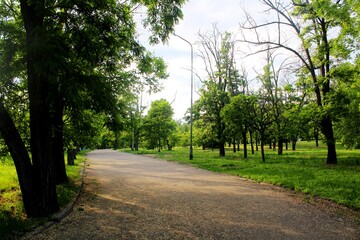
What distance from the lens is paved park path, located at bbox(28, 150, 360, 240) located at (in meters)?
5.11

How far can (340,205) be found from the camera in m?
7.24

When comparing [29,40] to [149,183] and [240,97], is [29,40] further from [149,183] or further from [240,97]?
[240,97]

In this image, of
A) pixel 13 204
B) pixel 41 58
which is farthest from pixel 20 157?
pixel 41 58

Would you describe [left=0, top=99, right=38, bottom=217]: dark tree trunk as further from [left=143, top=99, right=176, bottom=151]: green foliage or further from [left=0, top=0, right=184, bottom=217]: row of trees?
[left=143, top=99, right=176, bottom=151]: green foliage

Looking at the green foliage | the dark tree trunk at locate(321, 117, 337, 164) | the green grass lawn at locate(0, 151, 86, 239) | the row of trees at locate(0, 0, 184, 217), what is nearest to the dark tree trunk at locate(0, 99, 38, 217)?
the row of trees at locate(0, 0, 184, 217)

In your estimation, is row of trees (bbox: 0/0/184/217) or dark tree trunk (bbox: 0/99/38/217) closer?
row of trees (bbox: 0/0/184/217)

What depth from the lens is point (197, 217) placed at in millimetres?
6172

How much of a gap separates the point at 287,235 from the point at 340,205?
3198 millimetres

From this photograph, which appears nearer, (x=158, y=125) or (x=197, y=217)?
(x=197, y=217)

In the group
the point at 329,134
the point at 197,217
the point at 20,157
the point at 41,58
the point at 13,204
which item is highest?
the point at 41,58

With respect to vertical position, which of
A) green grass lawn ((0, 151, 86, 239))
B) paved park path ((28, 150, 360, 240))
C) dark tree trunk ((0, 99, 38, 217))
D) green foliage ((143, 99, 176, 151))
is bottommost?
paved park path ((28, 150, 360, 240))

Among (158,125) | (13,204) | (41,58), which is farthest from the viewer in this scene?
(158,125)

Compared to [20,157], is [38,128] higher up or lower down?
higher up

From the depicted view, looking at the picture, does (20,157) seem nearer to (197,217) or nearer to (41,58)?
(41,58)
